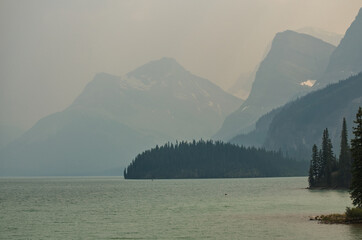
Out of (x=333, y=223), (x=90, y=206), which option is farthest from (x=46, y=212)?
(x=333, y=223)

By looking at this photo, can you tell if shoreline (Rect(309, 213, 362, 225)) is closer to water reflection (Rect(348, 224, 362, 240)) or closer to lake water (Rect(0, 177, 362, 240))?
lake water (Rect(0, 177, 362, 240))

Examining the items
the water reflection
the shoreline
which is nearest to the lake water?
the water reflection

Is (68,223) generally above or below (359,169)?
below

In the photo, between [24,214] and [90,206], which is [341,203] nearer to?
[90,206]

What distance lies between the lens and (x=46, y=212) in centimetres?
14388

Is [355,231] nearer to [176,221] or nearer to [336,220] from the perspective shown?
[336,220]

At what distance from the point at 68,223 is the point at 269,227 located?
37960mm

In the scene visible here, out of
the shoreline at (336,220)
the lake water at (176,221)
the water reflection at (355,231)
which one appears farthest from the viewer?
the shoreline at (336,220)

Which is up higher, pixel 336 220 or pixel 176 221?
pixel 336 220

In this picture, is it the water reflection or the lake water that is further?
the lake water

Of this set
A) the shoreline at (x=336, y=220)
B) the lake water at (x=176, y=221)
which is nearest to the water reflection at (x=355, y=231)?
the lake water at (x=176, y=221)

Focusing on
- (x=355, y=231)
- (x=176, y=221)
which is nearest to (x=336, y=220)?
(x=355, y=231)

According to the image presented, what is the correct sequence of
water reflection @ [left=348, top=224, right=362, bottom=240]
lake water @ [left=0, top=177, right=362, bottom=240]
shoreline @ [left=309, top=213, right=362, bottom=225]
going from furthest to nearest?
shoreline @ [left=309, top=213, right=362, bottom=225]
lake water @ [left=0, top=177, right=362, bottom=240]
water reflection @ [left=348, top=224, right=362, bottom=240]

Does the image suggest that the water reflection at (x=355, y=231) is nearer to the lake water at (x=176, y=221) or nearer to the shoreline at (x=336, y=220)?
the lake water at (x=176, y=221)
